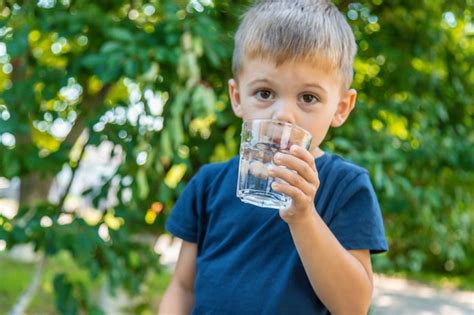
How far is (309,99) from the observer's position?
1517 mm

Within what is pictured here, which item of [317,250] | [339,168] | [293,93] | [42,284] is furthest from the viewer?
[42,284]

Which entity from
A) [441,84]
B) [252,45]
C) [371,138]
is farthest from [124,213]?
[441,84]

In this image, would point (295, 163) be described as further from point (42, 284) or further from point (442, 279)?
point (442, 279)

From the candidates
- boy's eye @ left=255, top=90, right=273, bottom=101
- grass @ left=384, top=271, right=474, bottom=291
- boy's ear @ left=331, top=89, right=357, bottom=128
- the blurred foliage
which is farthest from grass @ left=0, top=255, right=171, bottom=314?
grass @ left=384, top=271, right=474, bottom=291

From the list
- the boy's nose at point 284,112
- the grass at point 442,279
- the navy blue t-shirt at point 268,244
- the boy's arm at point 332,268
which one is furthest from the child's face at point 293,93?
the grass at point 442,279

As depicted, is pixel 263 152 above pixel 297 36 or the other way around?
the other way around

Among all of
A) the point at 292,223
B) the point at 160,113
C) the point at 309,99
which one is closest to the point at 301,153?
the point at 292,223

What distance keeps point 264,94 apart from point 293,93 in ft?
0.24

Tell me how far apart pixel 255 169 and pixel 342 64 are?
0.38m

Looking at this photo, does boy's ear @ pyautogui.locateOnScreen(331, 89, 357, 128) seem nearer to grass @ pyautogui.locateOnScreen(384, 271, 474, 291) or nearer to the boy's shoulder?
the boy's shoulder

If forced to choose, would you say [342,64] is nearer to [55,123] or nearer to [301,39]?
[301,39]

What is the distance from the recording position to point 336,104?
5.26 feet

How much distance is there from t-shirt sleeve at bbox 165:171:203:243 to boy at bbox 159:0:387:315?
0.07m

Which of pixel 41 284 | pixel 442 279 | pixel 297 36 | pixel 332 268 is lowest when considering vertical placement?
pixel 442 279
